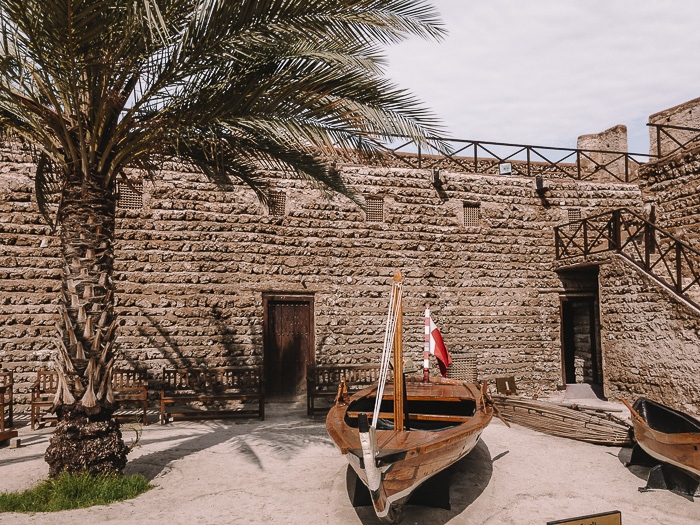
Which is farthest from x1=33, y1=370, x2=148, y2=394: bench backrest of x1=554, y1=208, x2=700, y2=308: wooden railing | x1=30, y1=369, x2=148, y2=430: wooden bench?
x1=554, y1=208, x2=700, y2=308: wooden railing

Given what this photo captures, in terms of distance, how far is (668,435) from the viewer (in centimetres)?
539

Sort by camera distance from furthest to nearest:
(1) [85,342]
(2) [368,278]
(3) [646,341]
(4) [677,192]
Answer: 1. (4) [677,192]
2. (2) [368,278]
3. (3) [646,341]
4. (1) [85,342]

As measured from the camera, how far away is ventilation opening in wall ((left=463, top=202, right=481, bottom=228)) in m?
12.6

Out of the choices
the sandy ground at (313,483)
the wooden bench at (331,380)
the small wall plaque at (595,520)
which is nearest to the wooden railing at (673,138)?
the sandy ground at (313,483)

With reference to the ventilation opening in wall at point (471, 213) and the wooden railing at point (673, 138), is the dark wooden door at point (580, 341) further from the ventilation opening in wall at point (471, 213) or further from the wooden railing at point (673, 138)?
the wooden railing at point (673, 138)

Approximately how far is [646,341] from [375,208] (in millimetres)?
6090

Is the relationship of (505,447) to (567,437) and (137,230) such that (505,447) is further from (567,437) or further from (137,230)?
(137,230)

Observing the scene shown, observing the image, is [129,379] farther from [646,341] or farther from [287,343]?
[646,341]

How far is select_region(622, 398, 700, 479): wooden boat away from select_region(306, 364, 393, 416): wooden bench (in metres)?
4.49

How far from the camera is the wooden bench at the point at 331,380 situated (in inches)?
384

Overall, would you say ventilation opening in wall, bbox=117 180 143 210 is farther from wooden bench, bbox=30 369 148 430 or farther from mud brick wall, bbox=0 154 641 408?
wooden bench, bbox=30 369 148 430

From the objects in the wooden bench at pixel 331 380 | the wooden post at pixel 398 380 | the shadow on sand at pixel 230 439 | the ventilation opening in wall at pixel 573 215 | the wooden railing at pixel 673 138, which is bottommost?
the shadow on sand at pixel 230 439

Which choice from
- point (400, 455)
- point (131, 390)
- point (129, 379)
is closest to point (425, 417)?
point (400, 455)

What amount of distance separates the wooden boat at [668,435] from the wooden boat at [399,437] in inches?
67.3
